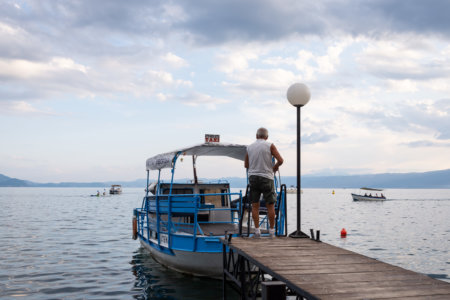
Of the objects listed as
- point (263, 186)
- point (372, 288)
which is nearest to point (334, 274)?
point (372, 288)

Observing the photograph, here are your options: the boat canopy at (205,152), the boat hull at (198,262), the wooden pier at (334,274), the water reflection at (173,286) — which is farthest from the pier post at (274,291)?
the boat canopy at (205,152)

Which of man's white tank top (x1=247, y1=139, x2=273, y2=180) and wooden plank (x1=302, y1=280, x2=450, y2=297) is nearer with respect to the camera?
wooden plank (x1=302, y1=280, x2=450, y2=297)

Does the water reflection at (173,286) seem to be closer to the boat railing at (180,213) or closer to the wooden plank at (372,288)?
the boat railing at (180,213)

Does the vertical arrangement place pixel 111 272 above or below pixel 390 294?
below

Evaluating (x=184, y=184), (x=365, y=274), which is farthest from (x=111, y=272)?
(x=365, y=274)

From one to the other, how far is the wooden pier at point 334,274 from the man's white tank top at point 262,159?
169cm

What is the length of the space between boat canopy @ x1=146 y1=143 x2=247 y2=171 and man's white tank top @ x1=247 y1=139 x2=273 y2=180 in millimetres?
3633

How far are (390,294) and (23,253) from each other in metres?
20.2

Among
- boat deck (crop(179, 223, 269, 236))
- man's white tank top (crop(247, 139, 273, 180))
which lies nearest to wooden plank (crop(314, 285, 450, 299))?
man's white tank top (crop(247, 139, 273, 180))

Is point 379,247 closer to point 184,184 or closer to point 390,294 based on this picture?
point 184,184

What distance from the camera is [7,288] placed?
1341 cm

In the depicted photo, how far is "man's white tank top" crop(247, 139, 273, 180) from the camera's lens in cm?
945

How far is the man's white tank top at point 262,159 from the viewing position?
9453mm

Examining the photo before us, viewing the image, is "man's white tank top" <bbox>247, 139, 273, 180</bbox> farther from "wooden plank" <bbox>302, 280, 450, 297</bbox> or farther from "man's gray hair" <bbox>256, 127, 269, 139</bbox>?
"wooden plank" <bbox>302, 280, 450, 297</bbox>
